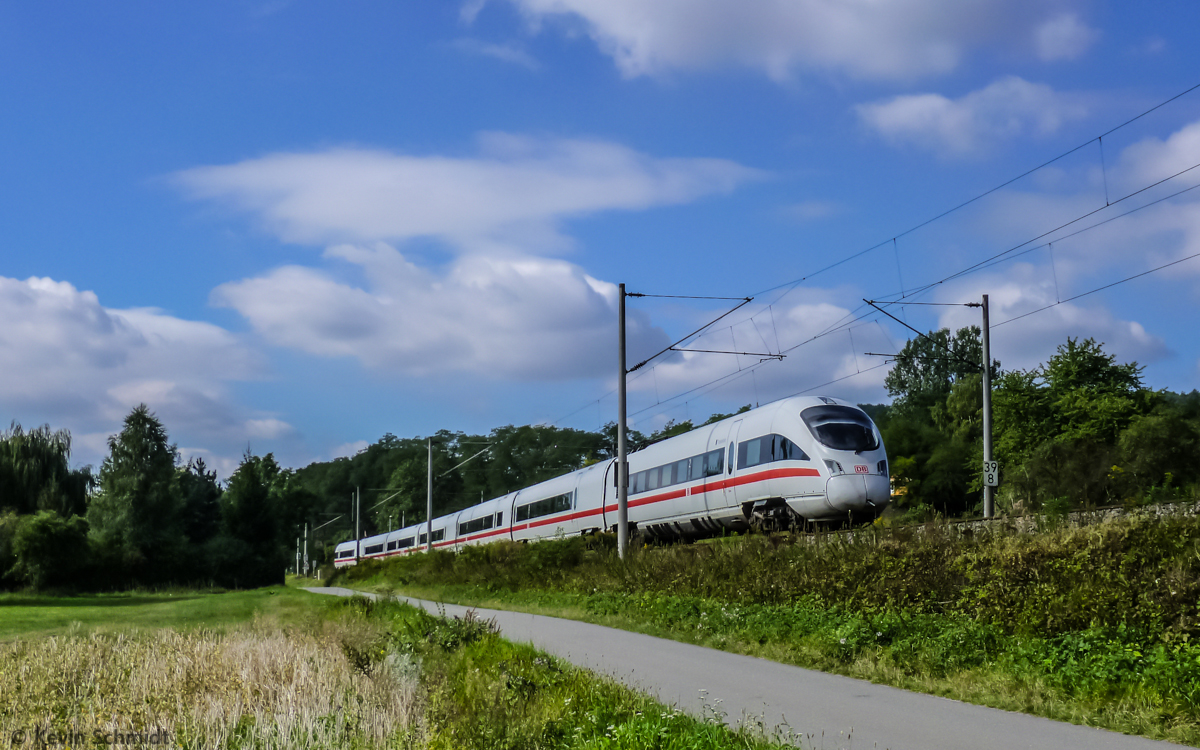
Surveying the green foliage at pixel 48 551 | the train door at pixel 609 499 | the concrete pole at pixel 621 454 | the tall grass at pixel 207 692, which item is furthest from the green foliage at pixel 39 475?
the tall grass at pixel 207 692

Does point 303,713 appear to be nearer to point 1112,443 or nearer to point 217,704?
point 217,704

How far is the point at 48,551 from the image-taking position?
45781mm

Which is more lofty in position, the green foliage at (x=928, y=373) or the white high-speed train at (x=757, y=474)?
the green foliage at (x=928, y=373)

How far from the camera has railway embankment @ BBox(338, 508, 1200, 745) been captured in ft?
30.2

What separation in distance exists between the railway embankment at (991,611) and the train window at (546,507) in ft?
70.4

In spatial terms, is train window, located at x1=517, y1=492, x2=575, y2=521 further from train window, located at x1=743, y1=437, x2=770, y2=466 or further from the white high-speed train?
train window, located at x1=743, y1=437, x2=770, y2=466

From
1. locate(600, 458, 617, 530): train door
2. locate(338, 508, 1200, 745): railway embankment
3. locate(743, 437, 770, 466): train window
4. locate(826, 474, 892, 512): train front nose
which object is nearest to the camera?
locate(338, 508, 1200, 745): railway embankment

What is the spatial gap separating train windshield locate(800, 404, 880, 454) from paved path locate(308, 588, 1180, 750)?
10272 mm

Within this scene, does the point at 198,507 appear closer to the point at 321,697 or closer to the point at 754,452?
the point at 754,452

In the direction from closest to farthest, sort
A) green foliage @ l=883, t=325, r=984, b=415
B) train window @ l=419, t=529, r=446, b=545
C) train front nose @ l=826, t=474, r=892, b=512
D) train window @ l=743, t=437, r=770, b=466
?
train front nose @ l=826, t=474, r=892, b=512
train window @ l=743, t=437, r=770, b=466
train window @ l=419, t=529, r=446, b=545
green foliage @ l=883, t=325, r=984, b=415

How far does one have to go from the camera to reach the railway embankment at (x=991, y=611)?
30.2 ft

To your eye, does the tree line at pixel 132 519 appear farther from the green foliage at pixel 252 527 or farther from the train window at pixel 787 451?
the train window at pixel 787 451

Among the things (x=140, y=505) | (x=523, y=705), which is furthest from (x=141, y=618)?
(x=140, y=505)

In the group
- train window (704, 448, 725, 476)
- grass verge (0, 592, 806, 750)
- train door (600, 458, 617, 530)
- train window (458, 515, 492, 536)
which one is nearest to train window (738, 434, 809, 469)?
train window (704, 448, 725, 476)
